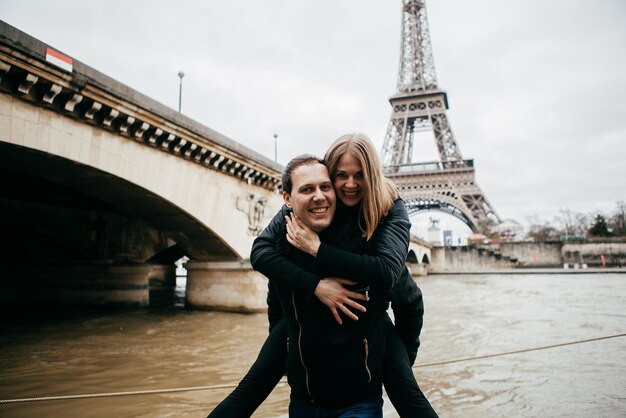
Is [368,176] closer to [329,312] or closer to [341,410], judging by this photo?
[329,312]

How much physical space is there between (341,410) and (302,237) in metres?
0.91

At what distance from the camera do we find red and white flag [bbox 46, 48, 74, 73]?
266 inches

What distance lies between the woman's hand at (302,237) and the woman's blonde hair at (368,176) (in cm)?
32

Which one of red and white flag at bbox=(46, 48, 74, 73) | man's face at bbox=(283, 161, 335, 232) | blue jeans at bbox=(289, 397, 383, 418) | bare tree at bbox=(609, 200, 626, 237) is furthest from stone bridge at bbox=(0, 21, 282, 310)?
bare tree at bbox=(609, 200, 626, 237)

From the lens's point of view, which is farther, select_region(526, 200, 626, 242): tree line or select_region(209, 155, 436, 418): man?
select_region(526, 200, 626, 242): tree line

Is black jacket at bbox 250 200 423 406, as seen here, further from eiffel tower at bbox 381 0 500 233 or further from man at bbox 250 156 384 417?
eiffel tower at bbox 381 0 500 233

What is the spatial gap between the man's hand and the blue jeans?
1.47ft

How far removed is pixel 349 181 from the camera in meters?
2.28

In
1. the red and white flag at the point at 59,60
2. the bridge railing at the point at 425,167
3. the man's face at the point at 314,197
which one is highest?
the bridge railing at the point at 425,167

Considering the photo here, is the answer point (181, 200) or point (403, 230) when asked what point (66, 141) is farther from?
point (403, 230)

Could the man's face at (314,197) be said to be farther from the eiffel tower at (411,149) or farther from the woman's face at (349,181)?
the eiffel tower at (411,149)

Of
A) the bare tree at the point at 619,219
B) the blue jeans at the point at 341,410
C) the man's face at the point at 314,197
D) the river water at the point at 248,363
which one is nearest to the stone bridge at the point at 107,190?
the river water at the point at 248,363

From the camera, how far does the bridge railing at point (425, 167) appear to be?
158 feet

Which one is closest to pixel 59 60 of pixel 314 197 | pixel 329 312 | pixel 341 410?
pixel 314 197
